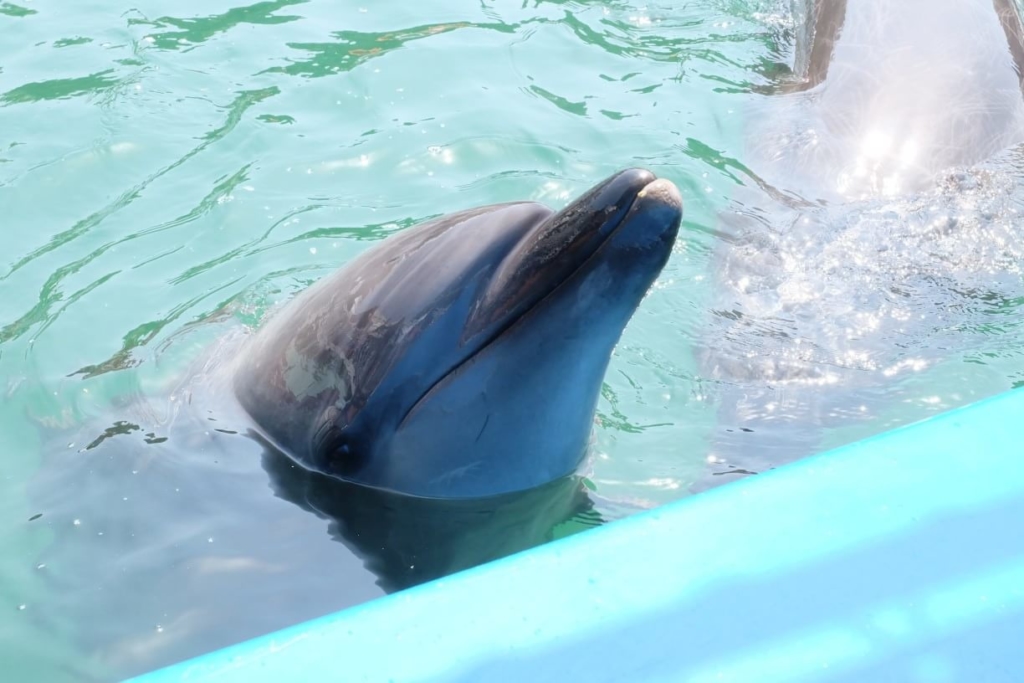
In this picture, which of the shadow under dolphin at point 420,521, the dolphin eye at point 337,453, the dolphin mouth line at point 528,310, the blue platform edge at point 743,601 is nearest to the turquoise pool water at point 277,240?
the shadow under dolphin at point 420,521

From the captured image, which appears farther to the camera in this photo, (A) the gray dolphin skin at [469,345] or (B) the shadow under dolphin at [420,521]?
(B) the shadow under dolphin at [420,521]

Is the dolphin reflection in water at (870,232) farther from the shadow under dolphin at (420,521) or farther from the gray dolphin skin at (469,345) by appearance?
the gray dolphin skin at (469,345)

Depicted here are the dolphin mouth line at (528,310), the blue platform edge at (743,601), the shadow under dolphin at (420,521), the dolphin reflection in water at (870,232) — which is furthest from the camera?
the dolphin reflection in water at (870,232)

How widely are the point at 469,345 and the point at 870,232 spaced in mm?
3418

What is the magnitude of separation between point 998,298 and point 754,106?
2461 millimetres

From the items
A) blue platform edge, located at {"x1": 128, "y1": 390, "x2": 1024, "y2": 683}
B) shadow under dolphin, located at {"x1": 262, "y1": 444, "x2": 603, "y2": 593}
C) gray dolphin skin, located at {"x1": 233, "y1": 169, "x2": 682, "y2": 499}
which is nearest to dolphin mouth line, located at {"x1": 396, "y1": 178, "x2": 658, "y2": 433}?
→ gray dolphin skin, located at {"x1": 233, "y1": 169, "x2": 682, "y2": 499}

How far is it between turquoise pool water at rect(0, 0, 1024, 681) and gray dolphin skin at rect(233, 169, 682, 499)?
0.85 ft

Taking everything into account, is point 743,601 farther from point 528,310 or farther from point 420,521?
point 420,521

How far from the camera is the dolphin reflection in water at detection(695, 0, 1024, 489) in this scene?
5.52 meters

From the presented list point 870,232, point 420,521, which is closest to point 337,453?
point 420,521

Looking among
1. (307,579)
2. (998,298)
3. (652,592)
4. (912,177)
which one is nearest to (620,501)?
(307,579)

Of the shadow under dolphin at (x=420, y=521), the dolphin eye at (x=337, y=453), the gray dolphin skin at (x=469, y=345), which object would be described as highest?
the gray dolphin skin at (x=469, y=345)

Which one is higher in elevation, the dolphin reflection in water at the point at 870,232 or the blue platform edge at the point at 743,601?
the blue platform edge at the point at 743,601

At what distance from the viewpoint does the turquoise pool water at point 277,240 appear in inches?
158
